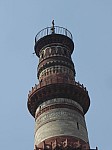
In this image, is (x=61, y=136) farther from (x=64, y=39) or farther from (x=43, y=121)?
(x=64, y=39)

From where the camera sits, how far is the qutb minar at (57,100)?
78.8 feet

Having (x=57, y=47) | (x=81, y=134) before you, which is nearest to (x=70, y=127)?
(x=81, y=134)

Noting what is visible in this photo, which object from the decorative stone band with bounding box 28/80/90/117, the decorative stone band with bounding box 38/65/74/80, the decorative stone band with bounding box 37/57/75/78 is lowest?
the decorative stone band with bounding box 28/80/90/117

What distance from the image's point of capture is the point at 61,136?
23906mm

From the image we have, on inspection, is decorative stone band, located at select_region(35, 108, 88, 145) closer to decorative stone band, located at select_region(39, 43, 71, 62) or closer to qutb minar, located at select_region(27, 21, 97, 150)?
qutb minar, located at select_region(27, 21, 97, 150)

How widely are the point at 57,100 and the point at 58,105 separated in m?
0.56

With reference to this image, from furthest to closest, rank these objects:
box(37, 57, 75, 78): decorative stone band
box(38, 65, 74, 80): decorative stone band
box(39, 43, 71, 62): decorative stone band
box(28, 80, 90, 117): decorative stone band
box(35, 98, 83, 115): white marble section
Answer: box(39, 43, 71, 62): decorative stone band, box(37, 57, 75, 78): decorative stone band, box(38, 65, 74, 80): decorative stone band, box(28, 80, 90, 117): decorative stone band, box(35, 98, 83, 115): white marble section

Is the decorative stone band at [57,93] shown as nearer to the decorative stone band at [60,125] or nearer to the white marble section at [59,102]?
the white marble section at [59,102]

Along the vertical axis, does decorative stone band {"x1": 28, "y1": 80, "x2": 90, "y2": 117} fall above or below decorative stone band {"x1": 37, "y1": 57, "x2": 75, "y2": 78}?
below

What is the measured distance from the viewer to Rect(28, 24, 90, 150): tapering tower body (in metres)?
24.1

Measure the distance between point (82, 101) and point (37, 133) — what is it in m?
4.21

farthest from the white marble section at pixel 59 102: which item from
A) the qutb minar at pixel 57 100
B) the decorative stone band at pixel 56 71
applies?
the decorative stone band at pixel 56 71

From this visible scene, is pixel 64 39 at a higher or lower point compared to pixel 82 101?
higher

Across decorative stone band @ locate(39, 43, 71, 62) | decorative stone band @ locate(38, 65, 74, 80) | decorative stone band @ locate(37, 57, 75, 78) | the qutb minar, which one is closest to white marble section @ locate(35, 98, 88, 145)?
the qutb minar
